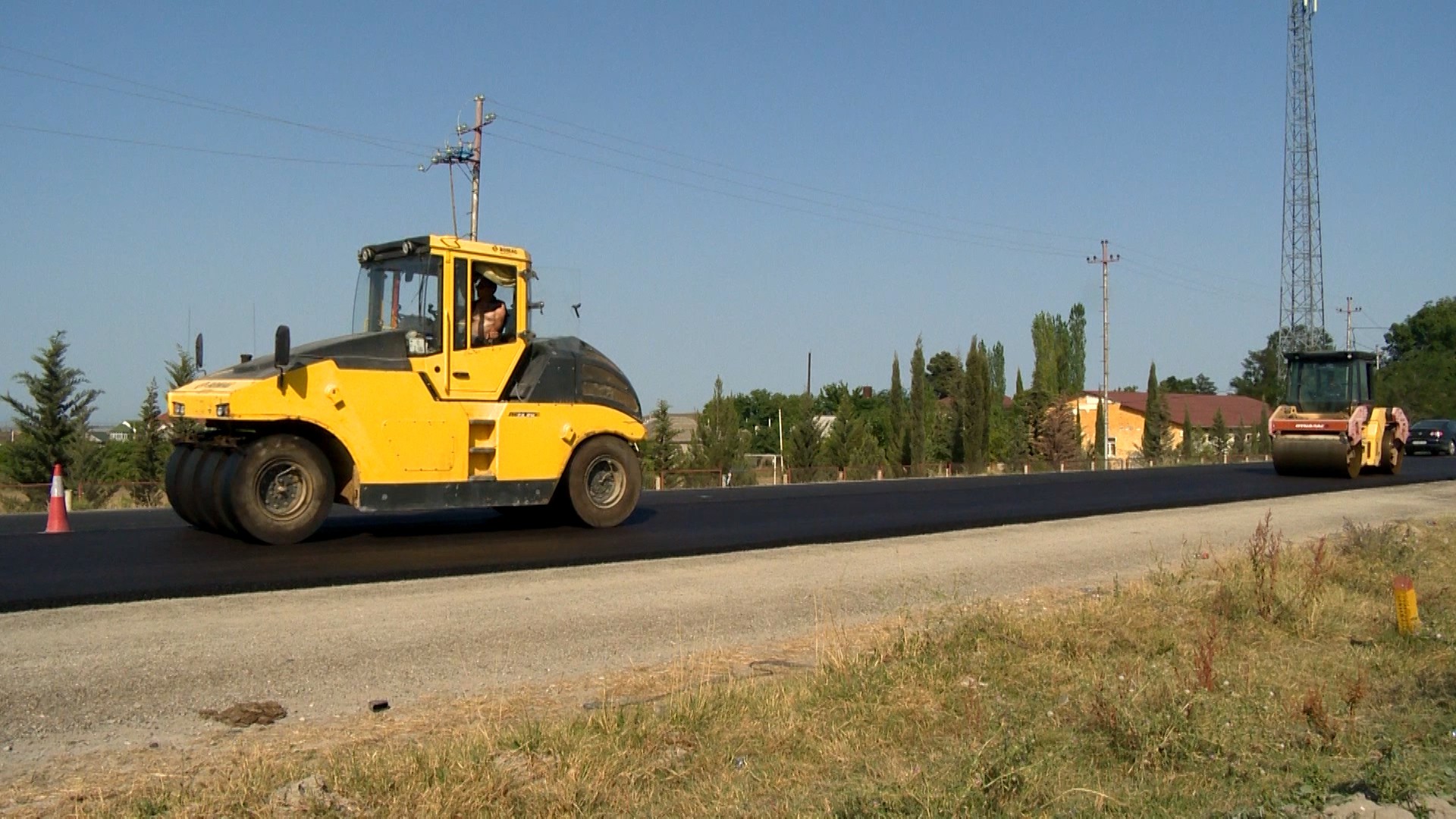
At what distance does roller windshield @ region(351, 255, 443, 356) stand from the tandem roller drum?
20.8m

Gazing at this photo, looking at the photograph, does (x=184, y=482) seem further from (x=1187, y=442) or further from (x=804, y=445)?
(x=1187, y=442)

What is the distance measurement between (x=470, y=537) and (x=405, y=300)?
2571 mm

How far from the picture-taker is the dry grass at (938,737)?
490 cm

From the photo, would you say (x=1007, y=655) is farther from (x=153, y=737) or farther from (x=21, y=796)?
(x=21, y=796)

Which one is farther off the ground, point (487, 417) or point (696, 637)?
point (487, 417)

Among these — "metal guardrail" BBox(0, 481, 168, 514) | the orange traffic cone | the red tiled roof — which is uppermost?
the red tiled roof

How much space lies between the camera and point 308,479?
11227 millimetres

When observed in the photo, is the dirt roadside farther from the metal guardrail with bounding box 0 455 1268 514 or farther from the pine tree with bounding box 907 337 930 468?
the pine tree with bounding box 907 337 930 468

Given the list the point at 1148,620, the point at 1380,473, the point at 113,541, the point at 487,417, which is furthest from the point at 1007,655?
the point at 1380,473

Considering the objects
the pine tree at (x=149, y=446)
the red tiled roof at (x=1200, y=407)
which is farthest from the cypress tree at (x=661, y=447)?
the red tiled roof at (x=1200, y=407)

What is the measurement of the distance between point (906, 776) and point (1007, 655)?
109 inches

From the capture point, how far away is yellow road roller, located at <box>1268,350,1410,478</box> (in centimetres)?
2586

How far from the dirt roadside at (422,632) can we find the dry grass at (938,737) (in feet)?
1.83

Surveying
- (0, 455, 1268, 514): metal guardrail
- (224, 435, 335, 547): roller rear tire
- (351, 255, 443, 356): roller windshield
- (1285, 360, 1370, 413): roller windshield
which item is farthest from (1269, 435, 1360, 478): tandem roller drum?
(224, 435, 335, 547): roller rear tire
